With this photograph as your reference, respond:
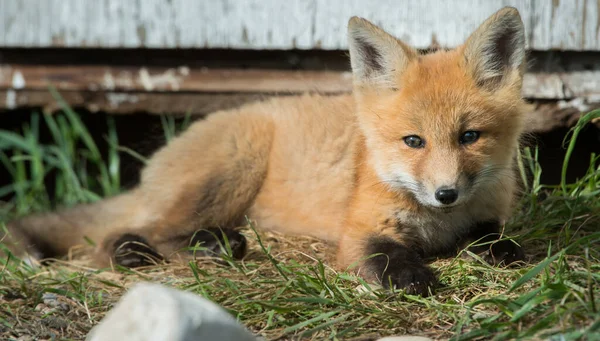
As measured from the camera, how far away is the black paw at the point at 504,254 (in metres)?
2.50

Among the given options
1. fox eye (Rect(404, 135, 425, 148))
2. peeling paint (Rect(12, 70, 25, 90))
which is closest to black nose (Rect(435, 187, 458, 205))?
fox eye (Rect(404, 135, 425, 148))

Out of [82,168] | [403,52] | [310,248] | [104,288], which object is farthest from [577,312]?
[82,168]

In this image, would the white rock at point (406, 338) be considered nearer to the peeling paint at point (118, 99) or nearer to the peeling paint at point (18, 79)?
the peeling paint at point (118, 99)

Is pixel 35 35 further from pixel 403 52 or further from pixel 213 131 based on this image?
pixel 403 52

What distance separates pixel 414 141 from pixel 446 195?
0.26 m

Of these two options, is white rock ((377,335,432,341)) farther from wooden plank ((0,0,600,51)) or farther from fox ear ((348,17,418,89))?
wooden plank ((0,0,600,51))

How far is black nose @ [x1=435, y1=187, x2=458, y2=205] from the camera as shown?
7.55ft

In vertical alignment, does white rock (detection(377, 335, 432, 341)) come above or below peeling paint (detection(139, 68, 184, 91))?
below

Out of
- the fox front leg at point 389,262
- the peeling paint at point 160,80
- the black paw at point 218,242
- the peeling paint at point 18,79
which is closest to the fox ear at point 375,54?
the fox front leg at point 389,262

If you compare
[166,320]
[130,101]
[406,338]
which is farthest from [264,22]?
[166,320]

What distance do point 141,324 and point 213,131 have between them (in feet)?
5.85

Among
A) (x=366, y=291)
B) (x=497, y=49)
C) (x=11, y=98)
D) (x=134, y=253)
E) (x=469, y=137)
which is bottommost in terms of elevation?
(x=134, y=253)

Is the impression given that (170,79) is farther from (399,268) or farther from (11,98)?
(399,268)

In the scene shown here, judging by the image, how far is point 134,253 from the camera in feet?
9.81
